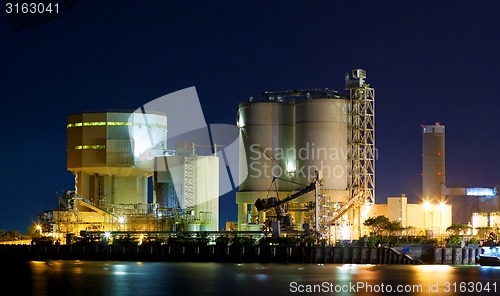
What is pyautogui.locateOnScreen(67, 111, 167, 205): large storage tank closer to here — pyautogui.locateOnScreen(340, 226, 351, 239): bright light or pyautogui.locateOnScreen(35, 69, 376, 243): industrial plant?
pyautogui.locateOnScreen(35, 69, 376, 243): industrial plant

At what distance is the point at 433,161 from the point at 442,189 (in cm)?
333

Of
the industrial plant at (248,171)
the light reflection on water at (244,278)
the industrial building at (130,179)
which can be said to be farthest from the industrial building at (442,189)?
the light reflection on water at (244,278)

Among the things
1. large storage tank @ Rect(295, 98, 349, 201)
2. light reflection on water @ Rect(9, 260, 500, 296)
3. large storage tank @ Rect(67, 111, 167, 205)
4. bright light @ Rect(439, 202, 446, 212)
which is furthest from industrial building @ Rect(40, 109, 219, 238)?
bright light @ Rect(439, 202, 446, 212)

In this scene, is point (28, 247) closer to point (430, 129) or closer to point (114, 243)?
point (114, 243)

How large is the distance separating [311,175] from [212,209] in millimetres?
11958

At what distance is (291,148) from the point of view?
348 ft

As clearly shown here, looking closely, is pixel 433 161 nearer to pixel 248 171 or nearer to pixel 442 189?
pixel 442 189

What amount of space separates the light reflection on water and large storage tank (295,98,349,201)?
16.9m

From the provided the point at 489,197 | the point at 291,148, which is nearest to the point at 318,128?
the point at 291,148

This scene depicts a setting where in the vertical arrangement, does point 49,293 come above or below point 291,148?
below

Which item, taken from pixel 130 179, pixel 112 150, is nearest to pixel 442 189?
pixel 130 179

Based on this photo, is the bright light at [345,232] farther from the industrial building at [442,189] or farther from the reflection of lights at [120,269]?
the reflection of lights at [120,269]

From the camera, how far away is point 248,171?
107438 mm

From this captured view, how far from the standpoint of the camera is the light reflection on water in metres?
65.0
